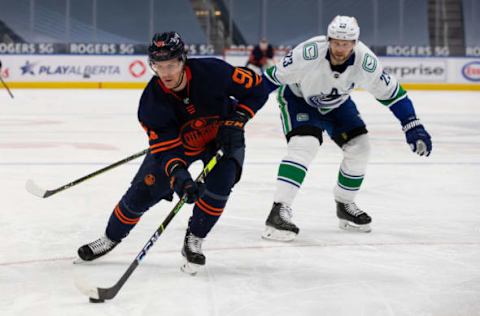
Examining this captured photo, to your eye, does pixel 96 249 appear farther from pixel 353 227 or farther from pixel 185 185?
pixel 353 227

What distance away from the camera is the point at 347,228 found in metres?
3.46

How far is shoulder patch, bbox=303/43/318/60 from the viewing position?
3.27 meters

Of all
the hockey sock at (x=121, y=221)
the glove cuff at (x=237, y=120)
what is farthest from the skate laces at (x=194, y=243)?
the glove cuff at (x=237, y=120)

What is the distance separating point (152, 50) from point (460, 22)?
15.1 m

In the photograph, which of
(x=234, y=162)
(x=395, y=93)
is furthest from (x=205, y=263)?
(x=395, y=93)

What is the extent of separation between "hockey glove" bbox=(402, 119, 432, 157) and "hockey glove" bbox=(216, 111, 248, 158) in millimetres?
890

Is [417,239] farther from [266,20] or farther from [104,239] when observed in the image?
[266,20]

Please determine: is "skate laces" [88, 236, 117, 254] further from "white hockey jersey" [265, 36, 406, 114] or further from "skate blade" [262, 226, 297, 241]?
"white hockey jersey" [265, 36, 406, 114]

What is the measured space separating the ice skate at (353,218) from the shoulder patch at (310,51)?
71cm

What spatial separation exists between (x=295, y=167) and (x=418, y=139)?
525 mm

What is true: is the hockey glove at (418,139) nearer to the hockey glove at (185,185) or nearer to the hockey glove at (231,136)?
the hockey glove at (231,136)

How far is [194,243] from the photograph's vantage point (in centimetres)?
276

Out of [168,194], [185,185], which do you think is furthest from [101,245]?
[185,185]

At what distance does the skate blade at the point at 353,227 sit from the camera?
3410 mm
